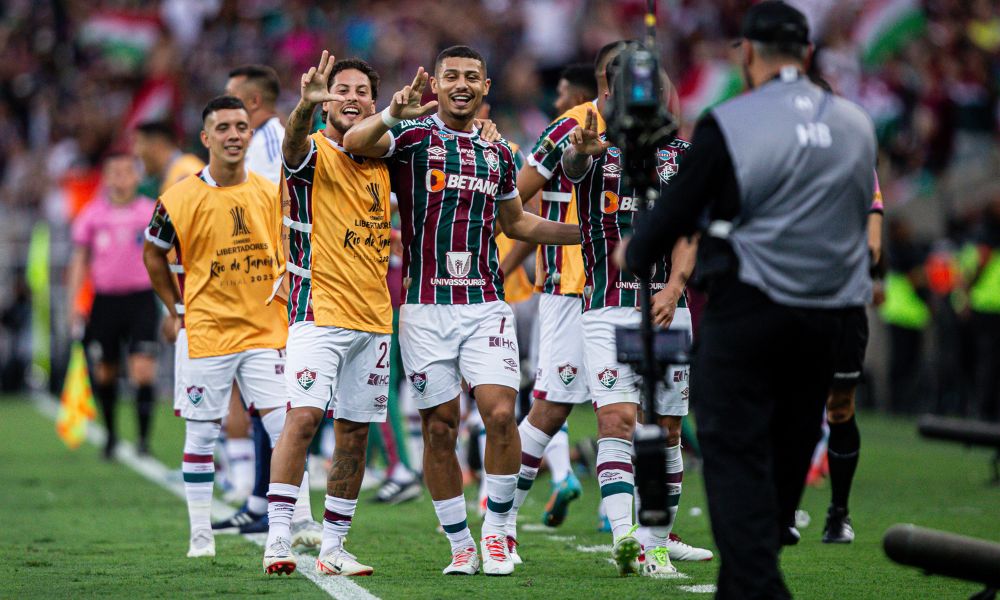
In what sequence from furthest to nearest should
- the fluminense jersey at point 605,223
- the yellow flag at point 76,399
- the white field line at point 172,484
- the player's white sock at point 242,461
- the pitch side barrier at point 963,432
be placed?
the yellow flag at point 76,399 < the player's white sock at point 242,461 < the fluminense jersey at point 605,223 < the white field line at point 172,484 < the pitch side barrier at point 963,432

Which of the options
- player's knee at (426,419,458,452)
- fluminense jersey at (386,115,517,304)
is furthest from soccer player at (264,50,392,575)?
player's knee at (426,419,458,452)

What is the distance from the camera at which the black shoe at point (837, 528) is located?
8711 millimetres

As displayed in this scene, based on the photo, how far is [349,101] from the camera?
293 inches

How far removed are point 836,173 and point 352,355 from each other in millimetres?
2996

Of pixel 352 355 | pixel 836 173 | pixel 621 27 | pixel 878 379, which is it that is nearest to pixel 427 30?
pixel 621 27

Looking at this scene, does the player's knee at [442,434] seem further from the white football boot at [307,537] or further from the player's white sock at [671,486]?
the white football boot at [307,537]

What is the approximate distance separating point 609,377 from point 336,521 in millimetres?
1509

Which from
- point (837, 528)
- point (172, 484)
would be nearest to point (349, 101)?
point (837, 528)

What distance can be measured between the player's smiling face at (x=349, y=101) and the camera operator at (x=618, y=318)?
1.03 m

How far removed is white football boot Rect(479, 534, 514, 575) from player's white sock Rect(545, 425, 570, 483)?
2.03 meters

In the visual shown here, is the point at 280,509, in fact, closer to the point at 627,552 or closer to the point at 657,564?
the point at 627,552

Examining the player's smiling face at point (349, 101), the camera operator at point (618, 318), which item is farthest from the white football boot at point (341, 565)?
the player's smiling face at point (349, 101)

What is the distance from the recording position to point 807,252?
5.15 meters

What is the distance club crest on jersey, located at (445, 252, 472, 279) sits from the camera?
7309mm
